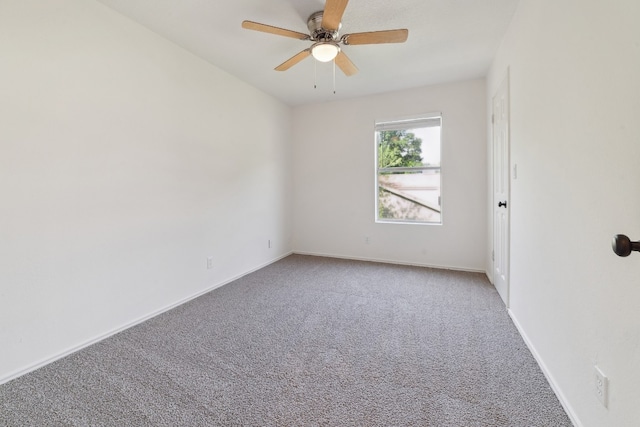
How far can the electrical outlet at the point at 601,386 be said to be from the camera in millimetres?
1094

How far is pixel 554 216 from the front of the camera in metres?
1.56

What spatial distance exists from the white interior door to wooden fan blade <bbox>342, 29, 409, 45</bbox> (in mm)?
1141

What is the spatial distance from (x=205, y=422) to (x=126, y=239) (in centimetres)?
166

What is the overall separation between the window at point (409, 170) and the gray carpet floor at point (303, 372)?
5.30 ft

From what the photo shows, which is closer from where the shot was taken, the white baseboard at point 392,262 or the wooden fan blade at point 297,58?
the wooden fan blade at point 297,58

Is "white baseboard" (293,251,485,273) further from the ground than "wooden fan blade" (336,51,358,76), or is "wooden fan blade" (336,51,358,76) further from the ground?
"wooden fan blade" (336,51,358,76)

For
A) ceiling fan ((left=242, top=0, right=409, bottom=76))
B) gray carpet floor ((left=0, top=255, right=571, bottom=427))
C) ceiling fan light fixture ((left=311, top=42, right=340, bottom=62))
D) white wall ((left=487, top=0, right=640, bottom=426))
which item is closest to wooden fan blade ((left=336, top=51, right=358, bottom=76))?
ceiling fan ((left=242, top=0, right=409, bottom=76))

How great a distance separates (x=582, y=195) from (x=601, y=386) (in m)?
0.80

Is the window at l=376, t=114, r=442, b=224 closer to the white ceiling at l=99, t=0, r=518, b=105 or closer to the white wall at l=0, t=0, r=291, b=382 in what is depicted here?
the white ceiling at l=99, t=0, r=518, b=105

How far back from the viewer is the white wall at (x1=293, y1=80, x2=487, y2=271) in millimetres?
3756

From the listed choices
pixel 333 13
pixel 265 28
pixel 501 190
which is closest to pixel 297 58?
pixel 265 28

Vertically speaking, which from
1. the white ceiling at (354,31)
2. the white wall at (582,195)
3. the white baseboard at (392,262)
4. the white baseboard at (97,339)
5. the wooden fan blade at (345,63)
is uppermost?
the white ceiling at (354,31)

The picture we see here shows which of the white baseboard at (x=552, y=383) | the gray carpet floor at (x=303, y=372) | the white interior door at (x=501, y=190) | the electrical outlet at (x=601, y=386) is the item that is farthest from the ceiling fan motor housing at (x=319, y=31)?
the white baseboard at (x=552, y=383)

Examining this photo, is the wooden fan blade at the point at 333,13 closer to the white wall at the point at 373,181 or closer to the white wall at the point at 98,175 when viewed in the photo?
the white wall at the point at 98,175
